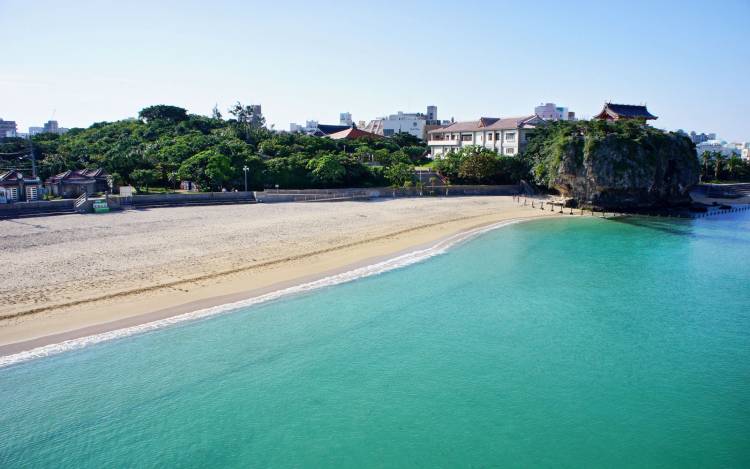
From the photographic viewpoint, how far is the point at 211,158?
49875 millimetres

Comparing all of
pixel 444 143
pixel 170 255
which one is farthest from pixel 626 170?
pixel 170 255

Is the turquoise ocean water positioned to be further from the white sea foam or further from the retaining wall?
the retaining wall

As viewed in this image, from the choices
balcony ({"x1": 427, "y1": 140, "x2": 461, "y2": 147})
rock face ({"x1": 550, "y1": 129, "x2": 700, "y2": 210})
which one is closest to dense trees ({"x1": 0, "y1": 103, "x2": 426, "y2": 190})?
balcony ({"x1": 427, "y1": 140, "x2": 461, "y2": 147})

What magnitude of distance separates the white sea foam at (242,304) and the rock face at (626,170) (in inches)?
806

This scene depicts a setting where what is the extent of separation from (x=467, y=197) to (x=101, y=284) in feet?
142

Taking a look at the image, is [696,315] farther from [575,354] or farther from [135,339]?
[135,339]

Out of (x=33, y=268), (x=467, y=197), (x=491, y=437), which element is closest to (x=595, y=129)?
(x=467, y=197)

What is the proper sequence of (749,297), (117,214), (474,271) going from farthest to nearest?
(117,214), (474,271), (749,297)

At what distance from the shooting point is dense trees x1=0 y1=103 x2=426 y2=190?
49.7 m

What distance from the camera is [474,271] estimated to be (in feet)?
97.8

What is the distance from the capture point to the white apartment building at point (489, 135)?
7056 cm

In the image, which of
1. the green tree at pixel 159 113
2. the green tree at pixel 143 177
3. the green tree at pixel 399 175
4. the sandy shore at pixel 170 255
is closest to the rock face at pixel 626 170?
the sandy shore at pixel 170 255

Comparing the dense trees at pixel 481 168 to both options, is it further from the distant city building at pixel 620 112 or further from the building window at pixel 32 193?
the building window at pixel 32 193

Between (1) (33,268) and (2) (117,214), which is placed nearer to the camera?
(1) (33,268)
